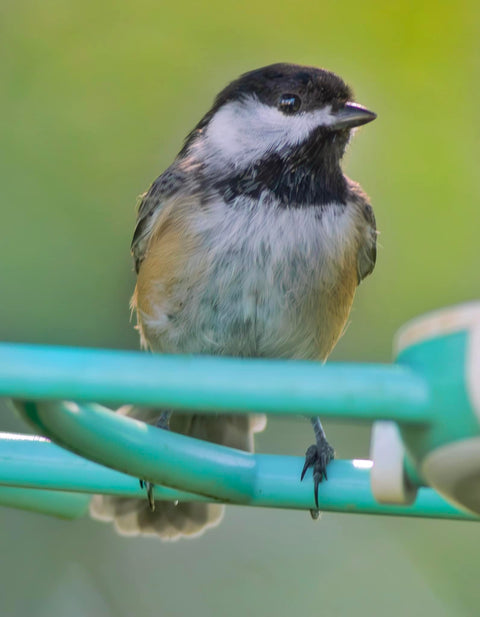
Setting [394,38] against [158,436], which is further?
[394,38]

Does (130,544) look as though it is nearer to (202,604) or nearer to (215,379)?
(202,604)

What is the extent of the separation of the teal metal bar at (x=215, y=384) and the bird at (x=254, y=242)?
1417 millimetres

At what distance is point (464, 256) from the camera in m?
2.92

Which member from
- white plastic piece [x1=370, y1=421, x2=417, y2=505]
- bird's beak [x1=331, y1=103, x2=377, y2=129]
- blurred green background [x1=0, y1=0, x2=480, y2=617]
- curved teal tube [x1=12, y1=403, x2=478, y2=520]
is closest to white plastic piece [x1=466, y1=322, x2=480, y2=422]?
white plastic piece [x1=370, y1=421, x2=417, y2=505]

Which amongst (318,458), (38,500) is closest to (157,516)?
(318,458)

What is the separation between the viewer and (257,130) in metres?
2.46

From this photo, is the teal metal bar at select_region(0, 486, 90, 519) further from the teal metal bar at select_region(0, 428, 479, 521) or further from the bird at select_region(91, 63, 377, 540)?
the bird at select_region(91, 63, 377, 540)

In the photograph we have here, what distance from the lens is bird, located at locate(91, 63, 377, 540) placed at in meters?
2.34

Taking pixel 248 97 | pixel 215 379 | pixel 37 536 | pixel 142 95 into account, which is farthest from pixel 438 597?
pixel 215 379

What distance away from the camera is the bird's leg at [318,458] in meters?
1.31

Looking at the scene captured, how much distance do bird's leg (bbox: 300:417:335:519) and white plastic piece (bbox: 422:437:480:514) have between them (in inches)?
13.9

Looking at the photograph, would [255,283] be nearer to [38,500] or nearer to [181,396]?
[38,500]

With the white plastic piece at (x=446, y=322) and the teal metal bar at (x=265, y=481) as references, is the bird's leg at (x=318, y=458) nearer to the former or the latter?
the teal metal bar at (x=265, y=481)

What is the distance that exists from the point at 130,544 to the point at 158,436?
7.02ft
